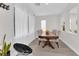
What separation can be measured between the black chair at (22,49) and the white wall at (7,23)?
175 mm

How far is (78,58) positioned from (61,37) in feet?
2.19

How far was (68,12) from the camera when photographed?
2.68 m

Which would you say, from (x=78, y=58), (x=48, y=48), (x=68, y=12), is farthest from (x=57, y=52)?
(x=68, y=12)

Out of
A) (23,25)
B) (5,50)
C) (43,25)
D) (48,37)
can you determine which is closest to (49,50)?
(48,37)

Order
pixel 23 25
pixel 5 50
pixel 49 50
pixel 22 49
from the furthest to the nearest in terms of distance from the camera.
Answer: pixel 23 25 → pixel 49 50 → pixel 22 49 → pixel 5 50

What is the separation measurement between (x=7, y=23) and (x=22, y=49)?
1.88 ft

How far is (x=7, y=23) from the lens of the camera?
Answer: 8.15 ft

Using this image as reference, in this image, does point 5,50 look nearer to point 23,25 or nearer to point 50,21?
point 23,25

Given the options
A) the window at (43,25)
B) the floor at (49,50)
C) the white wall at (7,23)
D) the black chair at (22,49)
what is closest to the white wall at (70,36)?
the floor at (49,50)

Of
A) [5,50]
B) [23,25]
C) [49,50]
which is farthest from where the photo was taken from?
[23,25]

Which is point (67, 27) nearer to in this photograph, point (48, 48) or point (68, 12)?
point (68, 12)

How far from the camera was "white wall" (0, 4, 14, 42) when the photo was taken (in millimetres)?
2382

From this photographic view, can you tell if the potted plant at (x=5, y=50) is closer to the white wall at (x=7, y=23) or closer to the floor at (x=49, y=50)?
the white wall at (x=7, y=23)

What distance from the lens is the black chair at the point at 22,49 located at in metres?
2.40
